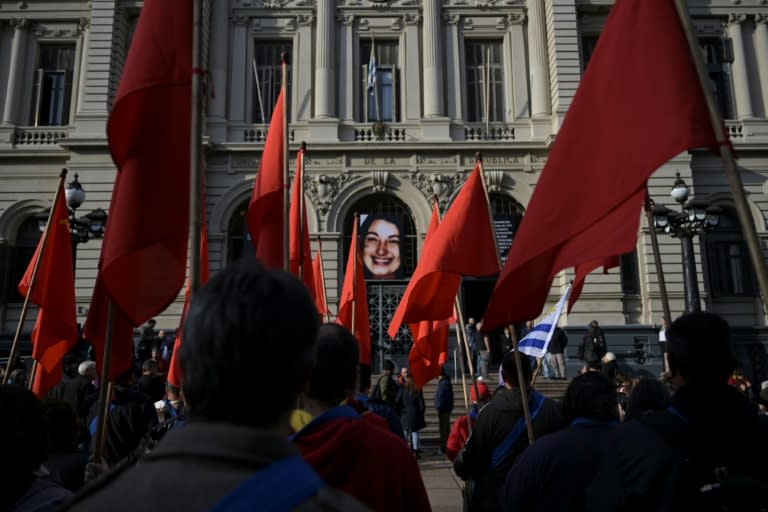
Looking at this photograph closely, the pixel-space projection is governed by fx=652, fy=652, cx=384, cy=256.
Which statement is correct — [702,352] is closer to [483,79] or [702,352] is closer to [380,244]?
[380,244]

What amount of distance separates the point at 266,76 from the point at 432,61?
544 centimetres

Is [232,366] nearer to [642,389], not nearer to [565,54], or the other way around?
[642,389]

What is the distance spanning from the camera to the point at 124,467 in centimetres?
122

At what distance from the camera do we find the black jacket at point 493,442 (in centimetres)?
388

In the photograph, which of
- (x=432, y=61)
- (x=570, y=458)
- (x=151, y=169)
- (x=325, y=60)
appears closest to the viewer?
(x=570, y=458)

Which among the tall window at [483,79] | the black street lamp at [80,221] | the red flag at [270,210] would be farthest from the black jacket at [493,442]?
the tall window at [483,79]

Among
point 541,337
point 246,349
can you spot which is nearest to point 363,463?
point 246,349

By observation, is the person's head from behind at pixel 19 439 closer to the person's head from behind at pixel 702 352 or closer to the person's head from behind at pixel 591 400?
the person's head from behind at pixel 591 400

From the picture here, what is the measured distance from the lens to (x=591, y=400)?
279 cm

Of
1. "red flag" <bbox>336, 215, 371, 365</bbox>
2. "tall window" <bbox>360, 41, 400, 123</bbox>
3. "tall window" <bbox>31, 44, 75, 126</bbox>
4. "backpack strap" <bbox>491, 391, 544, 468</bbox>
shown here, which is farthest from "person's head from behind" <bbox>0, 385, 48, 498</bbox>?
"tall window" <bbox>31, 44, 75, 126</bbox>

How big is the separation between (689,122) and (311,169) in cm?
1762

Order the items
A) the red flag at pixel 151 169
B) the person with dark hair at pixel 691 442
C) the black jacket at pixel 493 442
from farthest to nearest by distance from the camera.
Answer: the black jacket at pixel 493 442 < the red flag at pixel 151 169 < the person with dark hair at pixel 691 442

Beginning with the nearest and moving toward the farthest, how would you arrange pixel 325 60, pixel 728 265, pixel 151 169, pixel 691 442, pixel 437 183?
pixel 691 442, pixel 151 169, pixel 437 183, pixel 728 265, pixel 325 60

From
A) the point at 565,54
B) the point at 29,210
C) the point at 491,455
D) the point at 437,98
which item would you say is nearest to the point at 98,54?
the point at 29,210
